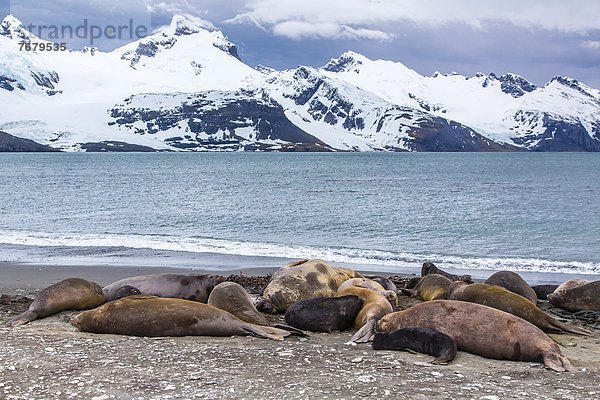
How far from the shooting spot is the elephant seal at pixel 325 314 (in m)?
12.8

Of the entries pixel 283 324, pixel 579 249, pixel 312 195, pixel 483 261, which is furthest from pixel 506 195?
pixel 283 324

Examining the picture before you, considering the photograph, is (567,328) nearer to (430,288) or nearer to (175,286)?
(430,288)

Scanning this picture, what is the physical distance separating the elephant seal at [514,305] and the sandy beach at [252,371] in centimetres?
58

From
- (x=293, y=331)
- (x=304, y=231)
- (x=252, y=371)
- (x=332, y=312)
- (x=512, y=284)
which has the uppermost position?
(x=512, y=284)

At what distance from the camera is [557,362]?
10156 mm

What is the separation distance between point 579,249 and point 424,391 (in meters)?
27.4

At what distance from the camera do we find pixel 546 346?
1060 centimetres

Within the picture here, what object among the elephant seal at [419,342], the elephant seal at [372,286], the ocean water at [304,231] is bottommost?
the ocean water at [304,231]

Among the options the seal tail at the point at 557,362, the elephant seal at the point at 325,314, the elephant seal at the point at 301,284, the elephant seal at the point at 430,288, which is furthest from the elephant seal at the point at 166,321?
the elephant seal at the point at 430,288

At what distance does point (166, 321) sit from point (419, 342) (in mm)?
4212

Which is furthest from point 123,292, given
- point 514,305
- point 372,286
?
point 514,305

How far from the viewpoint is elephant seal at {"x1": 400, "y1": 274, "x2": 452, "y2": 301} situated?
15914 millimetres

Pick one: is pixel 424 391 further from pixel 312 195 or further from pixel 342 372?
pixel 312 195

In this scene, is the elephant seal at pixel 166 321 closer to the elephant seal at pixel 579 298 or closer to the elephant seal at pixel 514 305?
the elephant seal at pixel 514 305
